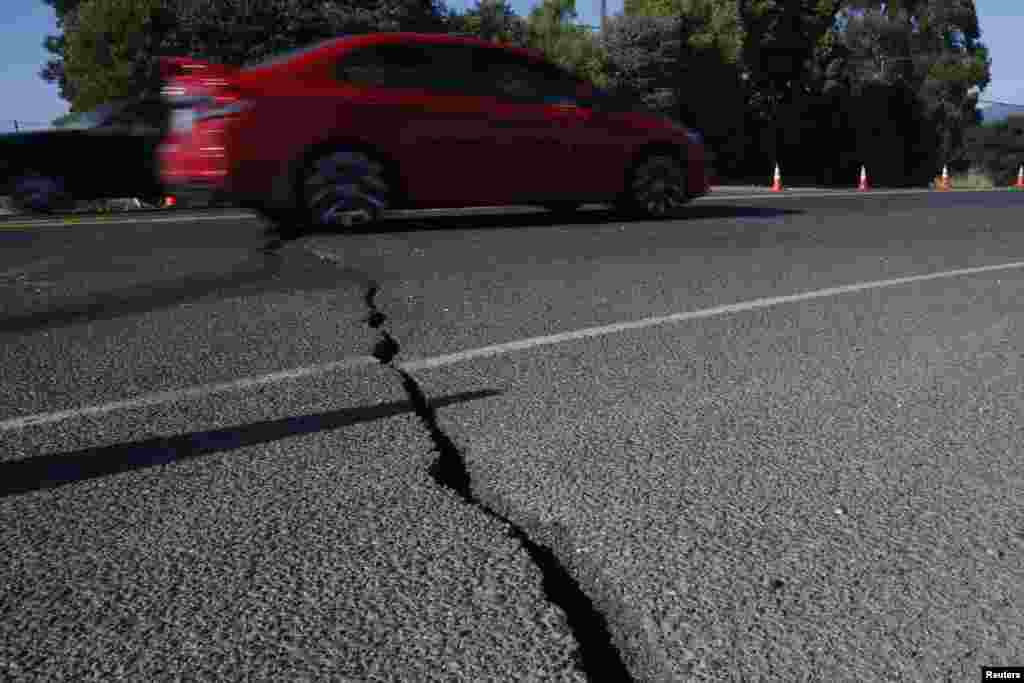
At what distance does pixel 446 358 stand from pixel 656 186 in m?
5.43

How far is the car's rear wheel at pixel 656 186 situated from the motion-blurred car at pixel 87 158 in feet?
17.9

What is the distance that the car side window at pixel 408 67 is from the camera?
7402 millimetres

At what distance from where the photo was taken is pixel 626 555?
6.43 feet

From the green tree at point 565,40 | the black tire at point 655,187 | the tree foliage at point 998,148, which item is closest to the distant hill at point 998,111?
the tree foliage at point 998,148

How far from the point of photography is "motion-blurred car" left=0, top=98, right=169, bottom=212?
1064cm

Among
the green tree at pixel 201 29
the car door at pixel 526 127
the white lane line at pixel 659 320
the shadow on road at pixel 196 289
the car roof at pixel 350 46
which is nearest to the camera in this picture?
the white lane line at pixel 659 320

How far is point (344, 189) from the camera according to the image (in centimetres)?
737

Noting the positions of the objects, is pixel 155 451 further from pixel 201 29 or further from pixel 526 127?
pixel 201 29

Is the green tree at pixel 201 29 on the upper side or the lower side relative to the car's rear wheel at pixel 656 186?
upper

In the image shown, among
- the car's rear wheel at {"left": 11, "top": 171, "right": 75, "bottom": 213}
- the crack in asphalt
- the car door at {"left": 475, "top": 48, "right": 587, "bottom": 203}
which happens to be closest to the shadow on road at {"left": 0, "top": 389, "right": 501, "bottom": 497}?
the crack in asphalt

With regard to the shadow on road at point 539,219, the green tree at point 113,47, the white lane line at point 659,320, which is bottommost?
the white lane line at point 659,320

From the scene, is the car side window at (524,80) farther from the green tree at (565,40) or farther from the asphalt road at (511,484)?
the green tree at (565,40)

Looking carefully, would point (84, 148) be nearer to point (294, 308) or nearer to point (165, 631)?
point (294, 308)

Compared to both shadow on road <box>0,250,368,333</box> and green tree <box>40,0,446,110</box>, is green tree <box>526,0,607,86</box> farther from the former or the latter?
shadow on road <box>0,250,368,333</box>
